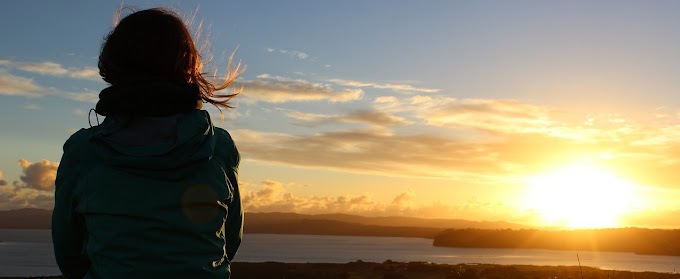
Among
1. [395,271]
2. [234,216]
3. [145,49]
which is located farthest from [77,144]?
[395,271]

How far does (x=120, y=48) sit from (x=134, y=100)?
248 millimetres

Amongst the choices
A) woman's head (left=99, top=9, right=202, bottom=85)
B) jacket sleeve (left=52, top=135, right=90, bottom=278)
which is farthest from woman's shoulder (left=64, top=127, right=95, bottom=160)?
woman's head (left=99, top=9, right=202, bottom=85)

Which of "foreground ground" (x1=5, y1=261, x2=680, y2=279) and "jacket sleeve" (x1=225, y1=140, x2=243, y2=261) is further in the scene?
"foreground ground" (x1=5, y1=261, x2=680, y2=279)

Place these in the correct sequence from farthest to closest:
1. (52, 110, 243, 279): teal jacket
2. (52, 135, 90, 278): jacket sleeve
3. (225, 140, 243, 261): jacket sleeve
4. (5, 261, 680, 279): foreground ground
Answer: (5, 261, 680, 279): foreground ground
(225, 140, 243, 261): jacket sleeve
(52, 135, 90, 278): jacket sleeve
(52, 110, 243, 279): teal jacket

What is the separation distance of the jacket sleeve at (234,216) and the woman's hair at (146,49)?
368mm

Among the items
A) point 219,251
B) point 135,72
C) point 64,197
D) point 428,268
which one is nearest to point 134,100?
point 135,72

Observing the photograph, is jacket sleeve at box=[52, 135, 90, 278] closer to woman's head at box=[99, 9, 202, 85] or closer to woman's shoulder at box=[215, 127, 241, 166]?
woman's head at box=[99, 9, 202, 85]

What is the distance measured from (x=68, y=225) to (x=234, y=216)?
0.59 metres

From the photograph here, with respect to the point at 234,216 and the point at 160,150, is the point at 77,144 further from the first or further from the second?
the point at 234,216

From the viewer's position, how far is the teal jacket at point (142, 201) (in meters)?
2.06

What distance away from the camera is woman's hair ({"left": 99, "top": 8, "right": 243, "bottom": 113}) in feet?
7.57

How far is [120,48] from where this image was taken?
2307 millimetres

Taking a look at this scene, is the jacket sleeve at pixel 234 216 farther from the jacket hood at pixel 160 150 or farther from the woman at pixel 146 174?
the jacket hood at pixel 160 150

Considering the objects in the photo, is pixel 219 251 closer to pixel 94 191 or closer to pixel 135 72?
pixel 94 191
